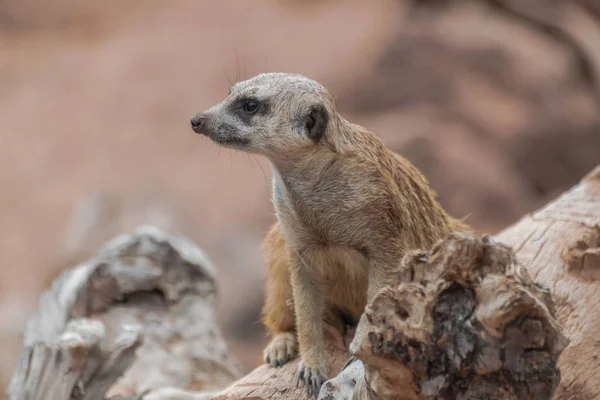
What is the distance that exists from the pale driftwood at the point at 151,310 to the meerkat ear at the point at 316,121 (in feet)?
5.44

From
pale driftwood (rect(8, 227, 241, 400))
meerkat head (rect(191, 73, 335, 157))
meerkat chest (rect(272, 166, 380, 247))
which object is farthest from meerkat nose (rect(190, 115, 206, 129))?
pale driftwood (rect(8, 227, 241, 400))

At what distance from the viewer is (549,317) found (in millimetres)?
1931

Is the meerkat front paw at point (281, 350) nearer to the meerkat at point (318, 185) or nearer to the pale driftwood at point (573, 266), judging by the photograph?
the meerkat at point (318, 185)

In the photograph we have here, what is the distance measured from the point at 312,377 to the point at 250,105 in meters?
1.13

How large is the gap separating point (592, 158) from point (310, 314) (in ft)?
21.1

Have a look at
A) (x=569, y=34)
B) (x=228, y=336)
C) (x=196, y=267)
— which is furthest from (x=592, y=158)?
(x=196, y=267)

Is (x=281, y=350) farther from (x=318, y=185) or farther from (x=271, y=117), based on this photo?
(x=271, y=117)

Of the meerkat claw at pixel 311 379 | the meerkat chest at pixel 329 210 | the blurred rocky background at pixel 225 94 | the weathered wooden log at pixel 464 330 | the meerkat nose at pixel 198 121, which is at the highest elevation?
the blurred rocky background at pixel 225 94

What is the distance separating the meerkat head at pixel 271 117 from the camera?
9.52 feet

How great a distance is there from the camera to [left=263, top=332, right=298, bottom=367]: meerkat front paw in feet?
10.7

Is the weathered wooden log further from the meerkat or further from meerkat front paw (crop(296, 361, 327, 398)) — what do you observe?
meerkat front paw (crop(296, 361, 327, 398))

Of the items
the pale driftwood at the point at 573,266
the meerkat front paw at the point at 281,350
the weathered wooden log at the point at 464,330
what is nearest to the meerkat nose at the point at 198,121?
the meerkat front paw at the point at 281,350

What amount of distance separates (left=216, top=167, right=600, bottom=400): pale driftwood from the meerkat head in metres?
0.91

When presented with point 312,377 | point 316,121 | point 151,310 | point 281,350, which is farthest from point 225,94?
point 312,377
